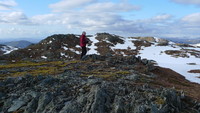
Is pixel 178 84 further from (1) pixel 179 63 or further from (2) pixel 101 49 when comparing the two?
(2) pixel 101 49

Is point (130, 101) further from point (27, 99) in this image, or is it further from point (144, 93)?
point (27, 99)

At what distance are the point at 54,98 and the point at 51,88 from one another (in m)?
1.70

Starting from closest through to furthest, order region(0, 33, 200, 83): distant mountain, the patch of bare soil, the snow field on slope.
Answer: the patch of bare soil
the snow field on slope
region(0, 33, 200, 83): distant mountain

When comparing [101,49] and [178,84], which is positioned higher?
[178,84]

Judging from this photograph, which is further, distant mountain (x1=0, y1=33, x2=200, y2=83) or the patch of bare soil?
distant mountain (x1=0, y1=33, x2=200, y2=83)

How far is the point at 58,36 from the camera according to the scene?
113 metres

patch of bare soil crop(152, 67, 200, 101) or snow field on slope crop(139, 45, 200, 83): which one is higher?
patch of bare soil crop(152, 67, 200, 101)

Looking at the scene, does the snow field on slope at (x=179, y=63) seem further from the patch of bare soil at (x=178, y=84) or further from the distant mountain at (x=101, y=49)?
the patch of bare soil at (x=178, y=84)

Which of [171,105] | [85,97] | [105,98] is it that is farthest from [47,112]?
[171,105]

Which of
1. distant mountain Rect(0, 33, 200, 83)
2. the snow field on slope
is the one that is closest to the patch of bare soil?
the snow field on slope

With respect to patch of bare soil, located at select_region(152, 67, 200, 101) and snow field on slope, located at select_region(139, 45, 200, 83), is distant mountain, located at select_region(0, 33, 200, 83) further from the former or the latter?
patch of bare soil, located at select_region(152, 67, 200, 101)

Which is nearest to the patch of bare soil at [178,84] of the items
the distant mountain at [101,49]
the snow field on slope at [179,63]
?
the snow field on slope at [179,63]

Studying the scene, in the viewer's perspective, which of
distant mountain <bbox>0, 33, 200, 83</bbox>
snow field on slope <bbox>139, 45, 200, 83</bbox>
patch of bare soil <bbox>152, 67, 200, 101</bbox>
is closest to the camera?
patch of bare soil <bbox>152, 67, 200, 101</bbox>

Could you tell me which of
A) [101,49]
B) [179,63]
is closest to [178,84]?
[179,63]
